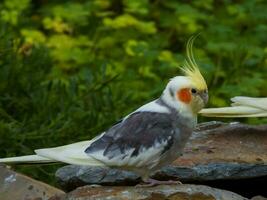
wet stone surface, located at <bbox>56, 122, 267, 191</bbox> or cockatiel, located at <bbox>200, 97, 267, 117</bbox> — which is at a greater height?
cockatiel, located at <bbox>200, 97, 267, 117</bbox>

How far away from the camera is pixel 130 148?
11.9 ft

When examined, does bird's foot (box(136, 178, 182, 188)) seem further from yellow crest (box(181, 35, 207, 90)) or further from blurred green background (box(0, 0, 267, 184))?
blurred green background (box(0, 0, 267, 184))

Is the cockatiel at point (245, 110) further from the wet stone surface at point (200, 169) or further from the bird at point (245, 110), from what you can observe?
the wet stone surface at point (200, 169)

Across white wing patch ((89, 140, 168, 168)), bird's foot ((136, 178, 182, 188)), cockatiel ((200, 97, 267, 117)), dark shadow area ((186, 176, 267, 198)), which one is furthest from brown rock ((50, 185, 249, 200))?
cockatiel ((200, 97, 267, 117))

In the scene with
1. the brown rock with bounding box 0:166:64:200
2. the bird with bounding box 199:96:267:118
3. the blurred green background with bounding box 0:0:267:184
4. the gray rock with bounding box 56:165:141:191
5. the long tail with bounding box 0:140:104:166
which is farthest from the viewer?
the blurred green background with bounding box 0:0:267:184

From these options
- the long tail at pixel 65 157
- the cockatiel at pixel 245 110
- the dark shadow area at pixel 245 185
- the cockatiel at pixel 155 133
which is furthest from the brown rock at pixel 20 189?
the cockatiel at pixel 245 110

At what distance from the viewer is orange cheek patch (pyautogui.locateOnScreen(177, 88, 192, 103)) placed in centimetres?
360

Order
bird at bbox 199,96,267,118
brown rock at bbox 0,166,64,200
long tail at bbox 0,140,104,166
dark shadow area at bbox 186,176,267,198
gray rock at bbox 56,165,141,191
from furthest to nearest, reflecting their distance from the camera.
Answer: bird at bbox 199,96,267,118 < brown rock at bbox 0,166,64,200 < dark shadow area at bbox 186,176,267,198 < gray rock at bbox 56,165,141,191 < long tail at bbox 0,140,104,166

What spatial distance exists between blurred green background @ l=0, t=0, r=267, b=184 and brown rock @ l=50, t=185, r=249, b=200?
1.23 metres

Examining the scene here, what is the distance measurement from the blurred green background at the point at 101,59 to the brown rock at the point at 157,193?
48.4 inches

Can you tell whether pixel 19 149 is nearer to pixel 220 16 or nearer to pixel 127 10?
pixel 127 10

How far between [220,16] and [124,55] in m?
1.13

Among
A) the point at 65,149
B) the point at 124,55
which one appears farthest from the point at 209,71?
the point at 65,149

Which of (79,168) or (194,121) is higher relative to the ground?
(194,121)
